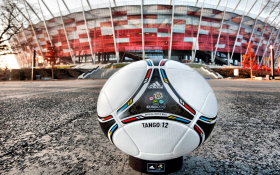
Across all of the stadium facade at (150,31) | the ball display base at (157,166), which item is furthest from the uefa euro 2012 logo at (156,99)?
the stadium facade at (150,31)

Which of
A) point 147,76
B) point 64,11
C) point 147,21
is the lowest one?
point 147,76

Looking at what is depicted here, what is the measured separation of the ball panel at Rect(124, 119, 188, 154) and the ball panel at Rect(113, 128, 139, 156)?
0.04 meters

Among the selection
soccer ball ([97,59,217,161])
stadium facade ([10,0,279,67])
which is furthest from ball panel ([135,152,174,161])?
stadium facade ([10,0,279,67])

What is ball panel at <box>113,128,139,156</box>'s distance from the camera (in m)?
1.26

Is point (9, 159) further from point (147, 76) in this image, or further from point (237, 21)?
point (237, 21)

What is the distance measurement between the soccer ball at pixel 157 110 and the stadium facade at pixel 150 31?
42.1 metres

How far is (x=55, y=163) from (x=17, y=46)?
19.6 metres

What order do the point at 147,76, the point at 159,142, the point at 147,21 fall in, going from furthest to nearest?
1. the point at 147,21
2. the point at 147,76
3. the point at 159,142

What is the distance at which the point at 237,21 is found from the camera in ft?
148

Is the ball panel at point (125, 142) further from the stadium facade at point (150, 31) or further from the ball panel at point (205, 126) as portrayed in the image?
the stadium facade at point (150, 31)

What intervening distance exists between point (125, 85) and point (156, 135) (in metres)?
0.42

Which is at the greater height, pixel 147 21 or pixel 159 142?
pixel 147 21

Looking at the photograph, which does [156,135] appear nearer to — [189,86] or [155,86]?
[155,86]

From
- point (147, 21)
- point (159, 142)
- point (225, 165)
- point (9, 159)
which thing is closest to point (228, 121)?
point (225, 165)
